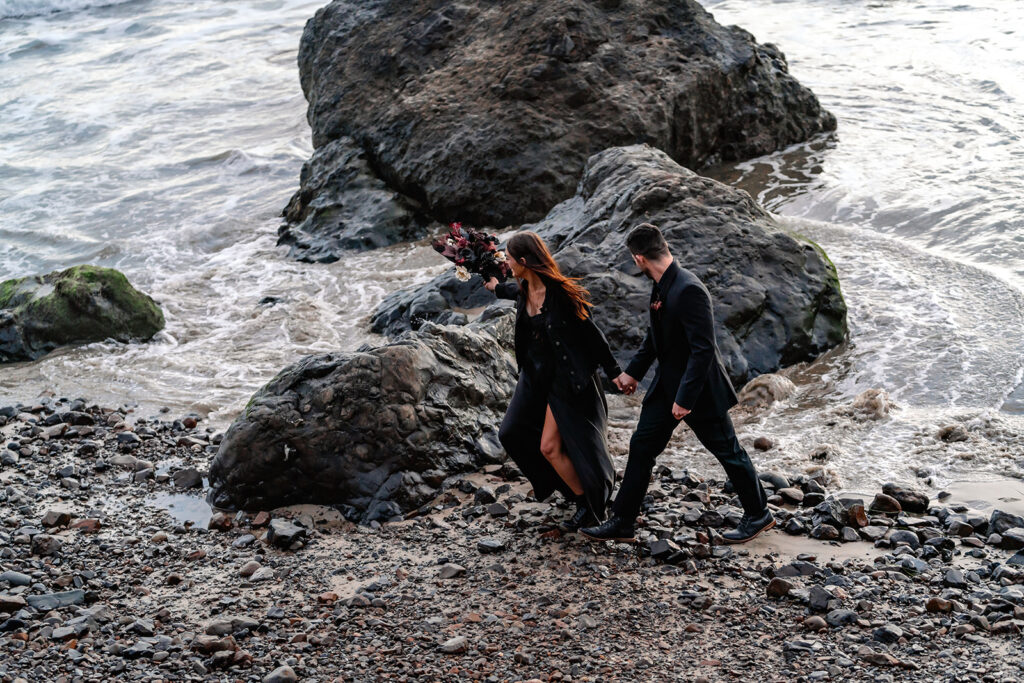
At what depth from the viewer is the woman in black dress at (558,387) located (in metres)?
6.41

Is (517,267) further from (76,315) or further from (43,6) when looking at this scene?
(43,6)

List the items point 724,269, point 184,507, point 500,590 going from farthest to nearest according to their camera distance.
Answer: point 724,269 → point 184,507 → point 500,590

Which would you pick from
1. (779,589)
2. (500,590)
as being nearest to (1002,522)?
(779,589)

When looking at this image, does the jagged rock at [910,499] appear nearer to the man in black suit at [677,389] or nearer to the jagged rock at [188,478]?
the man in black suit at [677,389]

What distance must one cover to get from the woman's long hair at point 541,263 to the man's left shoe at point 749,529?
1.67m

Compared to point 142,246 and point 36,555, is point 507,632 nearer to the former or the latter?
point 36,555

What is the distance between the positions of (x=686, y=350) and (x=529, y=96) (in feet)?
28.7

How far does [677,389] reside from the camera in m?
6.11

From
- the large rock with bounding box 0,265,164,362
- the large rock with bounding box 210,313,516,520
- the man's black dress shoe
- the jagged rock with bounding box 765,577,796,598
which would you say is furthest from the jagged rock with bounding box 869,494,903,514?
the large rock with bounding box 0,265,164,362

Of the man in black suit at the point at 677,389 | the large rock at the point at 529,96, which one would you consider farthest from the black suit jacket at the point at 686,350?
the large rock at the point at 529,96

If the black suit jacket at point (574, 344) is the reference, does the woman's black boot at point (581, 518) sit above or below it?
below

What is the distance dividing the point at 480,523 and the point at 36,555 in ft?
9.81

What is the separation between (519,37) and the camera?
14.8m

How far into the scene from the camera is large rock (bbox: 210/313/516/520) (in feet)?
23.9
